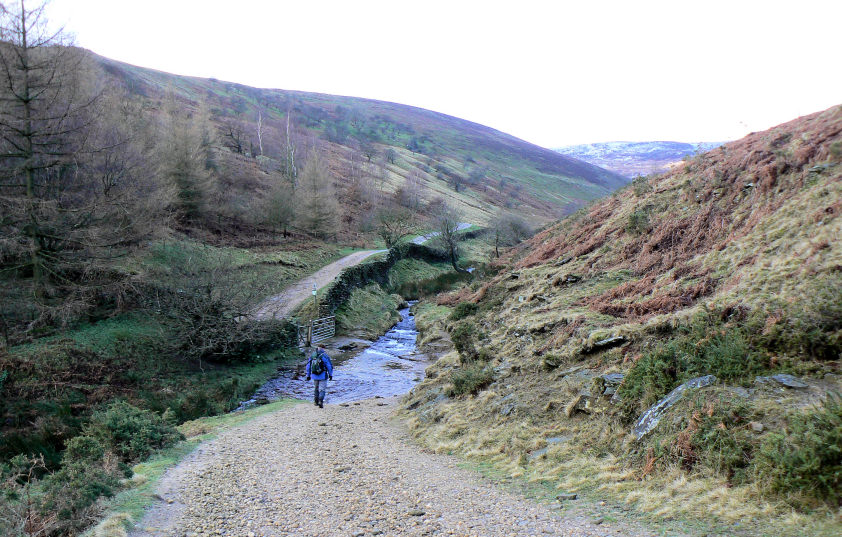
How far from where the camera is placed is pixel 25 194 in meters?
18.2

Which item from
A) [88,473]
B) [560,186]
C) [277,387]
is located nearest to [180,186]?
[277,387]

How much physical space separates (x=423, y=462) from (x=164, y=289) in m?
17.4

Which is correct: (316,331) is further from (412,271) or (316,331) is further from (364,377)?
(412,271)

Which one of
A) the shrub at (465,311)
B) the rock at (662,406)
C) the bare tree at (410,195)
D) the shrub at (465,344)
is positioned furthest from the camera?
the bare tree at (410,195)

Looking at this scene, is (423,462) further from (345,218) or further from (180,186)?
(345,218)

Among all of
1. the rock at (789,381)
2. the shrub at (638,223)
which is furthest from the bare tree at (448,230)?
the rock at (789,381)

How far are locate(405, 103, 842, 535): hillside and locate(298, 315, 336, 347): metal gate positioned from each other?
9.94 m

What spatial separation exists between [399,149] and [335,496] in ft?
400

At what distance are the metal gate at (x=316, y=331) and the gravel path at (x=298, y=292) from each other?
1.42m

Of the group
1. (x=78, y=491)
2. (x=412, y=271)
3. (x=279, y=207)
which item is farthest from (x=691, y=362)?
(x=412, y=271)

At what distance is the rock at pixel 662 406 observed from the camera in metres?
7.13

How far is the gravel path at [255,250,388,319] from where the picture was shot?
2475 cm

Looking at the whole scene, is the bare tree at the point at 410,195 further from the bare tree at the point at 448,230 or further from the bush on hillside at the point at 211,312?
the bush on hillside at the point at 211,312

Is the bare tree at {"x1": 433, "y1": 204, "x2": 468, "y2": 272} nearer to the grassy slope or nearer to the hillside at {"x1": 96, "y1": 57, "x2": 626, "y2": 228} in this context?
the grassy slope
